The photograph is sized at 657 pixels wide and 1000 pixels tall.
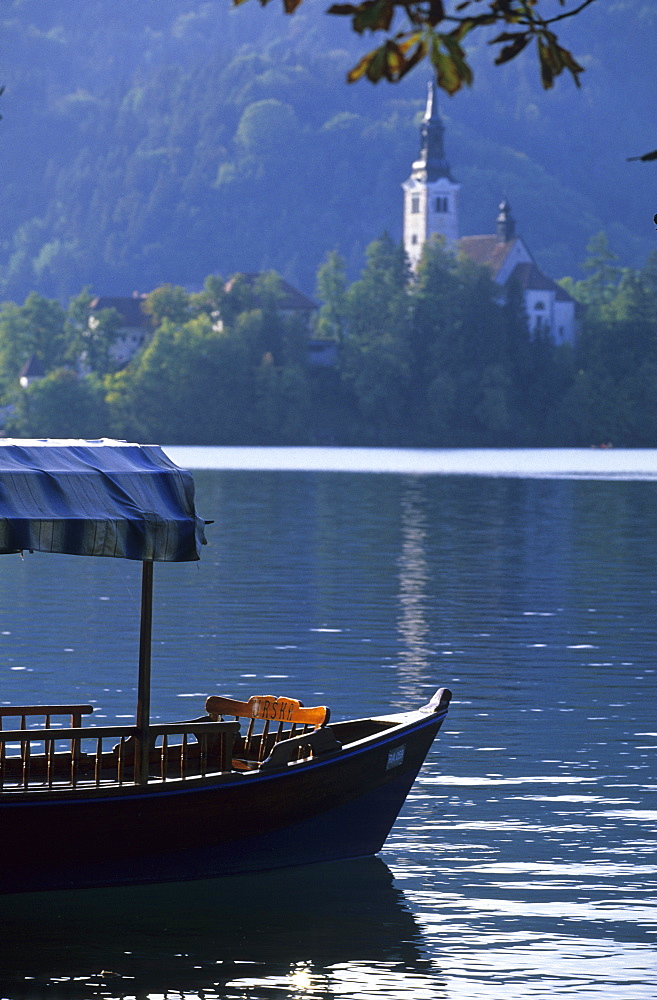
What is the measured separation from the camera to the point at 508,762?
21234mm

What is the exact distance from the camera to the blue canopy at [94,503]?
1385cm

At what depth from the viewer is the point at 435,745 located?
22359 millimetres

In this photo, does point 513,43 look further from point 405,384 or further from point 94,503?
point 405,384

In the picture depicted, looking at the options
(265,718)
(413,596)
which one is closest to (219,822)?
(265,718)

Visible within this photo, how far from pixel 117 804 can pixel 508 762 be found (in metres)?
8.15

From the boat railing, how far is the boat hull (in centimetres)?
34

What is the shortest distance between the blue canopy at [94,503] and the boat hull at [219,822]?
74.7 inches

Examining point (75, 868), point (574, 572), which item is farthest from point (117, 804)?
point (574, 572)

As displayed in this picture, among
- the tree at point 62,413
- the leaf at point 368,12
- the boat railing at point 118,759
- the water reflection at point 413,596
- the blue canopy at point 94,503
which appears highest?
the tree at point 62,413

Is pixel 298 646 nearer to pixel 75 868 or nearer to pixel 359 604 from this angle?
pixel 359 604

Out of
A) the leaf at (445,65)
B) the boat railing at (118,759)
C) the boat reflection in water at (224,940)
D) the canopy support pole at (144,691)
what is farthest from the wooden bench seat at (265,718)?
the leaf at (445,65)

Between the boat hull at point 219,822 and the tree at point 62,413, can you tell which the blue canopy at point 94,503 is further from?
the tree at point 62,413

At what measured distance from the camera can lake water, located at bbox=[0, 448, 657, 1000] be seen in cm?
1325

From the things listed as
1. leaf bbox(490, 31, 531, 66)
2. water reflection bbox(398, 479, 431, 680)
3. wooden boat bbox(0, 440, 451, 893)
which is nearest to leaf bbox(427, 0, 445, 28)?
leaf bbox(490, 31, 531, 66)
